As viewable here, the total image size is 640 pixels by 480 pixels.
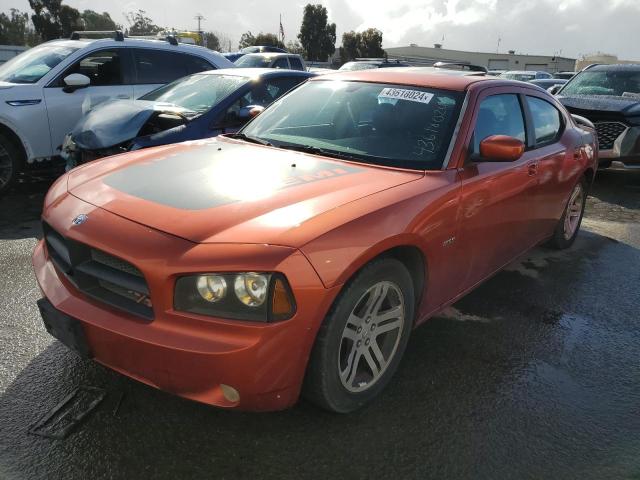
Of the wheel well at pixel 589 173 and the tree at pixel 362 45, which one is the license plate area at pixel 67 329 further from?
the tree at pixel 362 45

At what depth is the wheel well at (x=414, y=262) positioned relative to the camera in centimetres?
258

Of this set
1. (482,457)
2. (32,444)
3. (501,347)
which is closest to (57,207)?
(32,444)

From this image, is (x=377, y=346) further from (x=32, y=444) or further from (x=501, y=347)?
(x=32, y=444)

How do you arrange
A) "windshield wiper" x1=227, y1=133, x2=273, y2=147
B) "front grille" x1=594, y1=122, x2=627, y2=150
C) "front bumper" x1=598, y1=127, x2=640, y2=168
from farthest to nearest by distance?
"front grille" x1=594, y1=122, x2=627, y2=150
"front bumper" x1=598, y1=127, x2=640, y2=168
"windshield wiper" x1=227, y1=133, x2=273, y2=147

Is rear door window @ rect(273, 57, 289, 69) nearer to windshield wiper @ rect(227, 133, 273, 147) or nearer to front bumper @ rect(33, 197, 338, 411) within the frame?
windshield wiper @ rect(227, 133, 273, 147)

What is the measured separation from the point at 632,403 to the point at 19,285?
3.95 metres

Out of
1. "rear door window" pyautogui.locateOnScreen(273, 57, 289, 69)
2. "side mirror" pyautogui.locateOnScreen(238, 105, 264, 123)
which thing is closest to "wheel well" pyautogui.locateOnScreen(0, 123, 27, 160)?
"side mirror" pyautogui.locateOnScreen(238, 105, 264, 123)

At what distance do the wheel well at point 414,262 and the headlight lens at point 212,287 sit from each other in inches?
34.8

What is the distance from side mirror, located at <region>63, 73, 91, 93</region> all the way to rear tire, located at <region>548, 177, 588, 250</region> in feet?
17.7

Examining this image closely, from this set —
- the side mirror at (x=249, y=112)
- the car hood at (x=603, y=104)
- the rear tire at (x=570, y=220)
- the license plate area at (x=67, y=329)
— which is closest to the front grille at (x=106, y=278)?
the license plate area at (x=67, y=329)

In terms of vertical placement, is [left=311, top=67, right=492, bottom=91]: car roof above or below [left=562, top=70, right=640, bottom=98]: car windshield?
above

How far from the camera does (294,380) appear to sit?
2.14 meters

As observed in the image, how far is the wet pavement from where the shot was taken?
2174 millimetres

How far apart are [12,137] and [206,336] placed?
5.19 m
